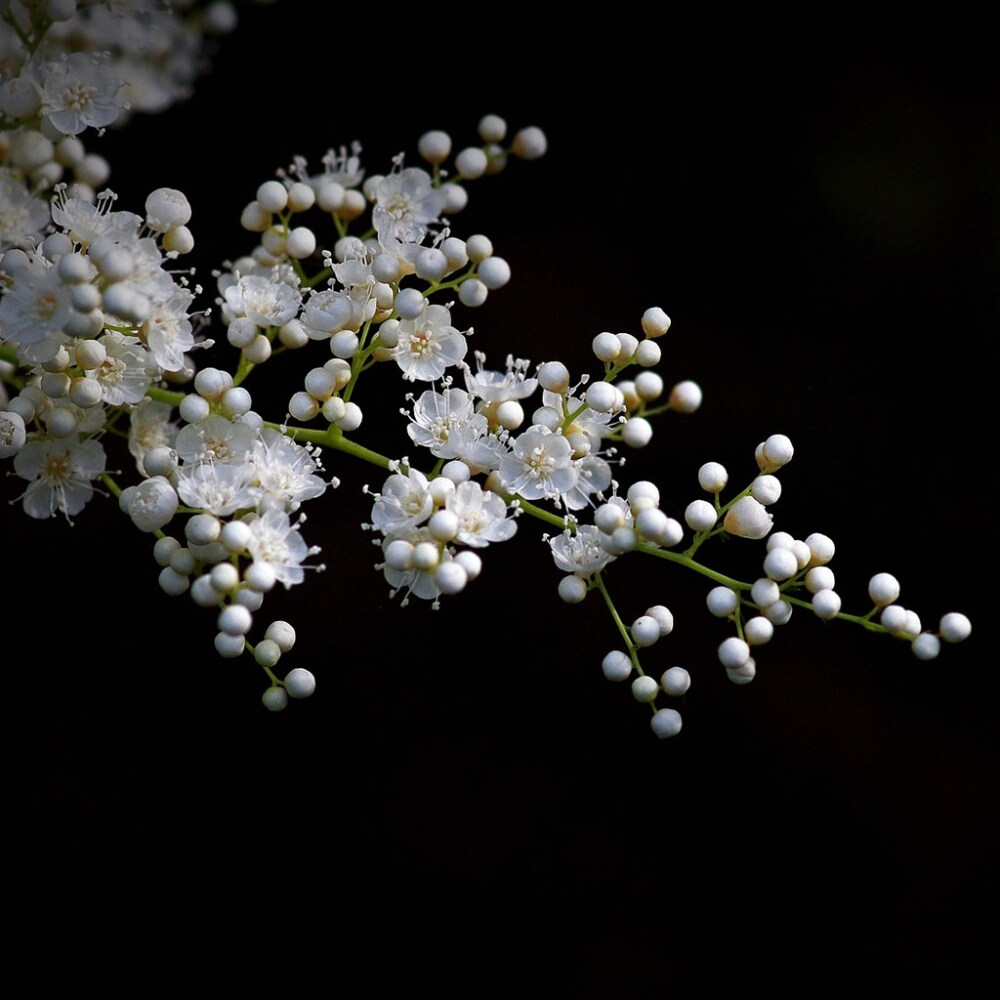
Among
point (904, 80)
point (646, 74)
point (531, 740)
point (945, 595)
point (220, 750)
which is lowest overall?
point (220, 750)

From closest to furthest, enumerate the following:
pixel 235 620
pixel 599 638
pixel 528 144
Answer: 1. pixel 235 620
2. pixel 528 144
3. pixel 599 638

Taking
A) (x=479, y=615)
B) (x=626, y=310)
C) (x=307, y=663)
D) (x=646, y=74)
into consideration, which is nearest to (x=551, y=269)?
(x=626, y=310)

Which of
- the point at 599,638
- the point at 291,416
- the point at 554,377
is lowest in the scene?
the point at 599,638

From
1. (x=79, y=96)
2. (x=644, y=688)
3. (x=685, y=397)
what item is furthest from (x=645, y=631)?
(x=79, y=96)

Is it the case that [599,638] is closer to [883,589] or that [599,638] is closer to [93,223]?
[883,589]

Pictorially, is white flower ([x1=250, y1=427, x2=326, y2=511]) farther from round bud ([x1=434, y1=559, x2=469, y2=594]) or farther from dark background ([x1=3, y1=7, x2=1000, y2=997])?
dark background ([x1=3, y1=7, x2=1000, y2=997])

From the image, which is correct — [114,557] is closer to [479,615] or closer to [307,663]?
[307,663]

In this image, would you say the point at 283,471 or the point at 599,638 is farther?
the point at 599,638

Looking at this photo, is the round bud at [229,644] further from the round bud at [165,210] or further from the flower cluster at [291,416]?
the round bud at [165,210]
